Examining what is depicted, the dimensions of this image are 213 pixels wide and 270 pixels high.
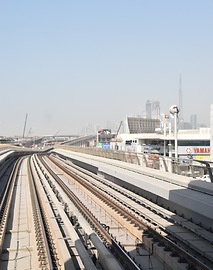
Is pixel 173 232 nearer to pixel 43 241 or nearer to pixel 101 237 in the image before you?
pixel 101 237

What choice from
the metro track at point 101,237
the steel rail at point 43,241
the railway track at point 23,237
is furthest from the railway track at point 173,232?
the railway track at point 23,237

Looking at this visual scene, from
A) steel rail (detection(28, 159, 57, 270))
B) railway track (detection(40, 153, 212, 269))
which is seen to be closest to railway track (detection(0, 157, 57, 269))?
steel rail (detection(28, 159, 57, 270))

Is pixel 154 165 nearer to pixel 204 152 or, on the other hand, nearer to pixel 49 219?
pixel 49 219

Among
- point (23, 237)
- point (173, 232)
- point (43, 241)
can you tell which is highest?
point (173, 232)

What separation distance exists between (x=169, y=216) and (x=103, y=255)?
477cm

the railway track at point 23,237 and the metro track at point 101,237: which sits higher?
the metro track at point 101,237

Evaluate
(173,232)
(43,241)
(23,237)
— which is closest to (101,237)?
(43,241)

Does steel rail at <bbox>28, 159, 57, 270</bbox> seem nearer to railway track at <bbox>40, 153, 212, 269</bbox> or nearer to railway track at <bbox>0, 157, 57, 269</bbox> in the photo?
railway track at <bbox>0, 157, 57, 269</bbox>

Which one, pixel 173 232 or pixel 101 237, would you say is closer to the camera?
pixel 173 232

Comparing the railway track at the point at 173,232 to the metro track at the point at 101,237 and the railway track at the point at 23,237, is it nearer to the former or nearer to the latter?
the metro track at the point at 101,237

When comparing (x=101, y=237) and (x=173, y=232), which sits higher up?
(x=173, y=232)

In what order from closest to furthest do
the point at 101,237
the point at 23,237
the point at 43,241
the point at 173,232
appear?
1. the point at 43,241
2. the point at 173,232
3. the point at 101,237
4. the point at 23,237

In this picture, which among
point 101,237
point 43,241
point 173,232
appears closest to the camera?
point 43,241

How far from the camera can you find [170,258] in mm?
8844
